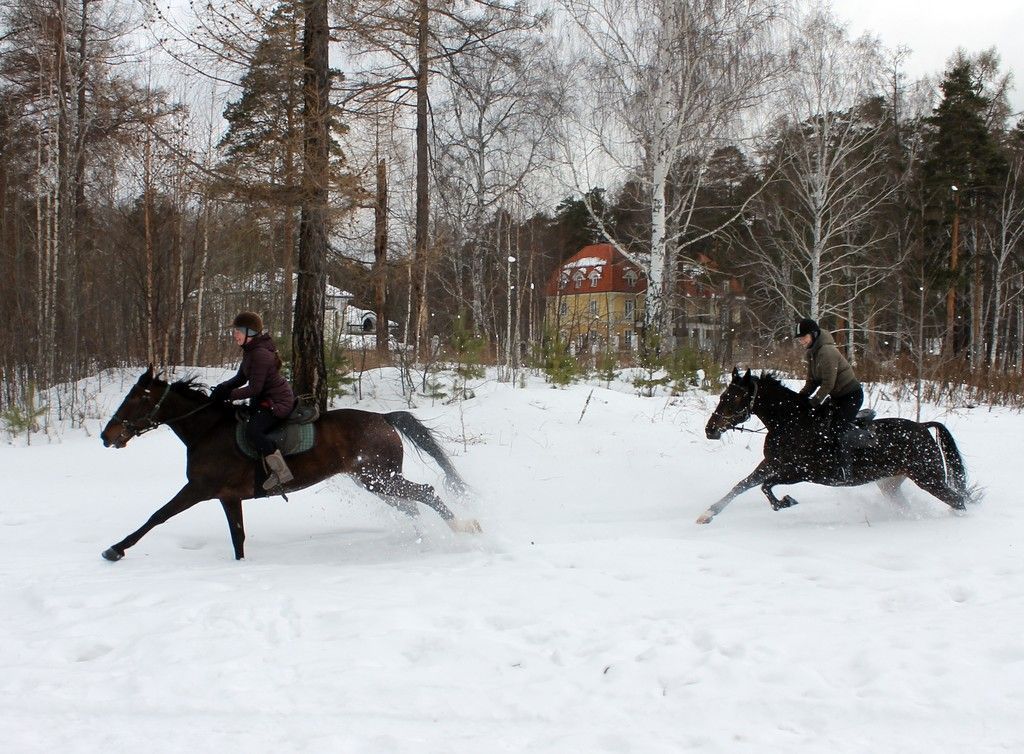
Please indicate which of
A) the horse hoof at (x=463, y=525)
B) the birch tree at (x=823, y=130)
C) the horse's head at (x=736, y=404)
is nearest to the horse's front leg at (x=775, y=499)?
the horse's head at (x=736, y=404)

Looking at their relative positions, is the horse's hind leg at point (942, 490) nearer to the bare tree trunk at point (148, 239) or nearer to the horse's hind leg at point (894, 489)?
the horse's hind leg at point (894, 489)

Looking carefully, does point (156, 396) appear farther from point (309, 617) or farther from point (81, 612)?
point (309, 617)

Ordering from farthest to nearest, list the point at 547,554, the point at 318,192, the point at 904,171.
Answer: the point at 904,171
the point at 318,192
the point at 547,554

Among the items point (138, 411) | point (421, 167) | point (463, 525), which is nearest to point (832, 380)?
point (463, 525)

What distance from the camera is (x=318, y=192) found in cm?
1147

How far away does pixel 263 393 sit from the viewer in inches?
270

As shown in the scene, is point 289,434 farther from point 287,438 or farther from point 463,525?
point 463,525

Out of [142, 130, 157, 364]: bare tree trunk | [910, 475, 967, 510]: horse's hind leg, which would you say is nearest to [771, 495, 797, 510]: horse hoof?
[910, 475, 967, 510]: horse's hind leg

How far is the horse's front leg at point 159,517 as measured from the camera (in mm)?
6633

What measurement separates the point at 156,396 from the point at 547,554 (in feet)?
12.0

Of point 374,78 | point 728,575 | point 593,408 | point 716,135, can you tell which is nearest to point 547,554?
point 728,575

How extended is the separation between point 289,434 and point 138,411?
4.26ft

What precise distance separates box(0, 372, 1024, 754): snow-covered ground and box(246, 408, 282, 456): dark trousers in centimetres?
98

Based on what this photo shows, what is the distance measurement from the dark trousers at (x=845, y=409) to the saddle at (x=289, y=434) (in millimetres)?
4926
